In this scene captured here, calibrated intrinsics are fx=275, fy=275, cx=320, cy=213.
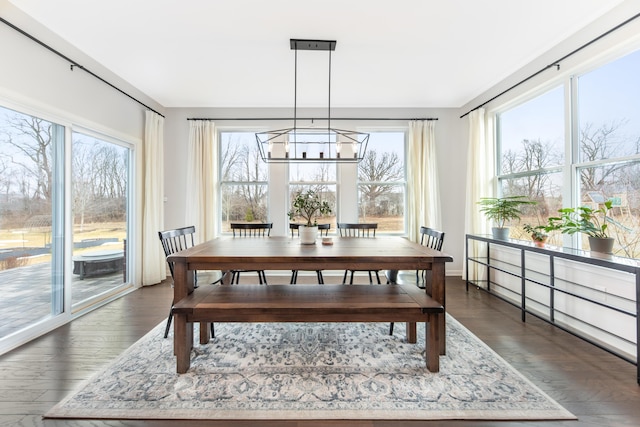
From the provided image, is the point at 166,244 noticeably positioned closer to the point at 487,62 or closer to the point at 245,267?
the point at 245,267

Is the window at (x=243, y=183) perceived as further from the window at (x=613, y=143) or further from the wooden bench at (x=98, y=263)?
the window at (x=613, y=143)

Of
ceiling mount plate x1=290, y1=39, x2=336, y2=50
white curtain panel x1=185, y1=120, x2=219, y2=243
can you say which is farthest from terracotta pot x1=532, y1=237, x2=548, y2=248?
white curtain panel x1=185, y1=120, x2=219, y2=243

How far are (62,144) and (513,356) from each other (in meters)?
4.53

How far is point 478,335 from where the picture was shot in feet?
8.13

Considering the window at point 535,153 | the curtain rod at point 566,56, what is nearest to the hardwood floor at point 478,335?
the window at point 535,153

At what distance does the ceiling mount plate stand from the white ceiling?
6 cm

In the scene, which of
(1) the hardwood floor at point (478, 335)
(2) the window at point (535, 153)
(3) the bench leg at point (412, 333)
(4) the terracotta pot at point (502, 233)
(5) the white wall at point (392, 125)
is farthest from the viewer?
(5) the white wall at point (392, 125)

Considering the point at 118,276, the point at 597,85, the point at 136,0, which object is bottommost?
the point at 118,276

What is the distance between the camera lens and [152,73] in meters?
A: 3.37

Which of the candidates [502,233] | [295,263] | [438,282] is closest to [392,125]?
[502,233]

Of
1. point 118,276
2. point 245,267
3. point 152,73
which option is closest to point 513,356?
point 245,267

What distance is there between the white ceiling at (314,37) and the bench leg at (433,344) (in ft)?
8.08

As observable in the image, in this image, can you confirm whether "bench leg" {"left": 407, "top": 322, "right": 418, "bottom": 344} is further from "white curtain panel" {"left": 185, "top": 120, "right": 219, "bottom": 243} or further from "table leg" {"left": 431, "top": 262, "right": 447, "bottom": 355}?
"white curtain panel" {"left": 185, "top": 120, "right": 219, "bottom": 243}

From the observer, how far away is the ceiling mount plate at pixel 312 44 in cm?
271
